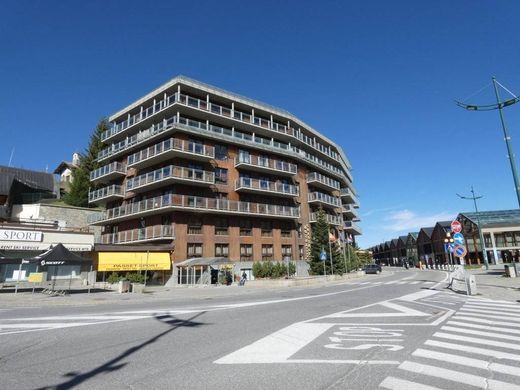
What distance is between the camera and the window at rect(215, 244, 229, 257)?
37.9 m

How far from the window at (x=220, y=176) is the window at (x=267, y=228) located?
7205 mm

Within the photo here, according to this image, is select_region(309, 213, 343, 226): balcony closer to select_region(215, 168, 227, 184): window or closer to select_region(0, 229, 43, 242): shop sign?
select_region(215, 168, 227, 184): window

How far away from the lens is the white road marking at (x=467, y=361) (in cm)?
539

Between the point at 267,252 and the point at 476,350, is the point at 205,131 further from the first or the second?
the point at 476,350

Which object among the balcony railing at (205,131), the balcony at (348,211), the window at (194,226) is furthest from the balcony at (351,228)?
the window at (194,226)

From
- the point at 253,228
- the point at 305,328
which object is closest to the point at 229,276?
the point at 253,228

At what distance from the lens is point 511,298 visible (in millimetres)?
15500

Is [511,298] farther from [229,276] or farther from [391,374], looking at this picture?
[229,276]

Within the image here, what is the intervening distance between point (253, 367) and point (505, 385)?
11.7 feet

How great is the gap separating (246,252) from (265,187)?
8190mm

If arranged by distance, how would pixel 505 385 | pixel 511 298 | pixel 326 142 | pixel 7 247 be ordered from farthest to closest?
pixel 326 142
pixel 7 247
pixel 511 298
pixel 505 385

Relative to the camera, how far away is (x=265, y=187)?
140 feet

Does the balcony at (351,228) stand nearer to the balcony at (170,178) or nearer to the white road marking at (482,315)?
the balcony at (170,178)

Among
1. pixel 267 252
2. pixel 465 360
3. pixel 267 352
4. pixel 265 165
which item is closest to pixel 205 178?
pixel 265 165
